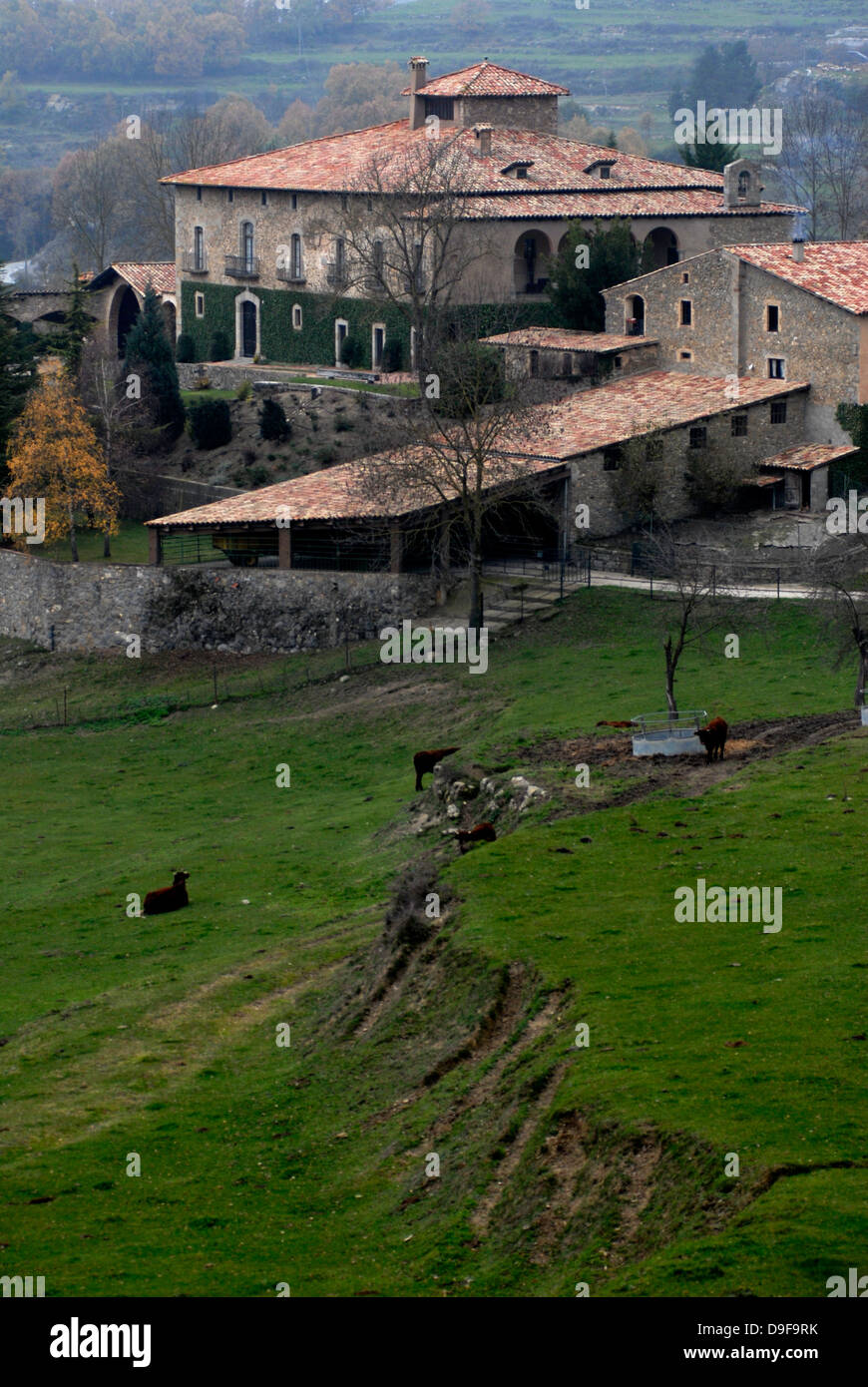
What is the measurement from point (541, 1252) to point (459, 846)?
14.7 m

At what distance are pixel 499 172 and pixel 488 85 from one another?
7386 millimetres

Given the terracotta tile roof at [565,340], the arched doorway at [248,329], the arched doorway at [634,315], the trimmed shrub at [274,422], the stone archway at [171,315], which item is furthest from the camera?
the stone archway at [171,315]

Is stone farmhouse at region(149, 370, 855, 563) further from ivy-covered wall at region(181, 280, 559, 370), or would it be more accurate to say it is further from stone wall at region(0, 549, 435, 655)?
ivy-covered wall at region(181, 280, 559, 370)

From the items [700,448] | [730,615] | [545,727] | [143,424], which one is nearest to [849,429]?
[700,448]

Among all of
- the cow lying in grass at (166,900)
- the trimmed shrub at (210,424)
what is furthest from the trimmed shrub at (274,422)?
the cow lying in grass at (166,900)

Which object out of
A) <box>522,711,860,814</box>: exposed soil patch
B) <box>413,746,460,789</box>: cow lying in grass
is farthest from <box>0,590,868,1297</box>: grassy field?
<box>413,746,460,789</box>: cow lying in grass

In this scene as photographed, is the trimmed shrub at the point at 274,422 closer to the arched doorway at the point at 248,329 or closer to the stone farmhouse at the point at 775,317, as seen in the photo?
the arched doorway at the point at 248,329

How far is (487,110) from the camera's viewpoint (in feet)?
278

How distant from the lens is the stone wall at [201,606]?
190 feet

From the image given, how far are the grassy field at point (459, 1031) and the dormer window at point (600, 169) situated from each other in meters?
42.4

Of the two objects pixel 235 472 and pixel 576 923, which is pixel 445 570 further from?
pixel 576 923

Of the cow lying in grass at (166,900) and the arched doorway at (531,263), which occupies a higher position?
the arched doorway at (531,263)
